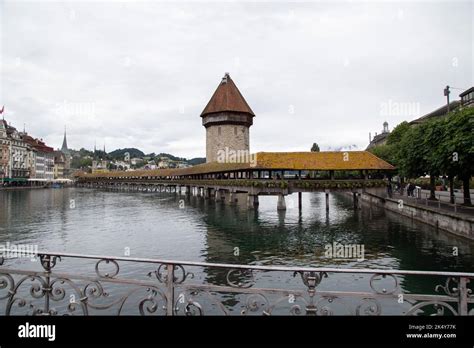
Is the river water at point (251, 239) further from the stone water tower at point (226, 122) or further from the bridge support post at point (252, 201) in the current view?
the stone water tower at point (226, 122)

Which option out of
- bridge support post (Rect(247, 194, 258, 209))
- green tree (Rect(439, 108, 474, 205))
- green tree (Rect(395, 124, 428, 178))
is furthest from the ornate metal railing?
bridge support post (Rect(247, 194, 258, 209))

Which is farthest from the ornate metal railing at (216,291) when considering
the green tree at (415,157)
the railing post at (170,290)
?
the green tree at (415,157)

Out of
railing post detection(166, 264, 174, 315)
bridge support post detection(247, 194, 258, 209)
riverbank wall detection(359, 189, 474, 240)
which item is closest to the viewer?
railing post detection(166, 264, 174, 315)

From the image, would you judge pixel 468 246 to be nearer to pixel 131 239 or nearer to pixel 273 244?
pixel 273 244

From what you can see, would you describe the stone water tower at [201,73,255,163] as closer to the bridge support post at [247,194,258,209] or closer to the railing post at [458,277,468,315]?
the bridge support post at [247,194,258,209]

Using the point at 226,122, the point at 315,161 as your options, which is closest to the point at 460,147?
the point at 315,161

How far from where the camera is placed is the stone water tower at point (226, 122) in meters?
60.3

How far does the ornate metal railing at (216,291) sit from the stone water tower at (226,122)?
155ft

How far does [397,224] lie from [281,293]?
23503mm

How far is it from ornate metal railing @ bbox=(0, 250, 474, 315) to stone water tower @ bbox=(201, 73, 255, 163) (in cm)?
4721

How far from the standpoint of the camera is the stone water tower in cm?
6028

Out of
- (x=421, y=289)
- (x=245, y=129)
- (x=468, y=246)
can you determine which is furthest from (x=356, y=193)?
(x=245, y=129)
